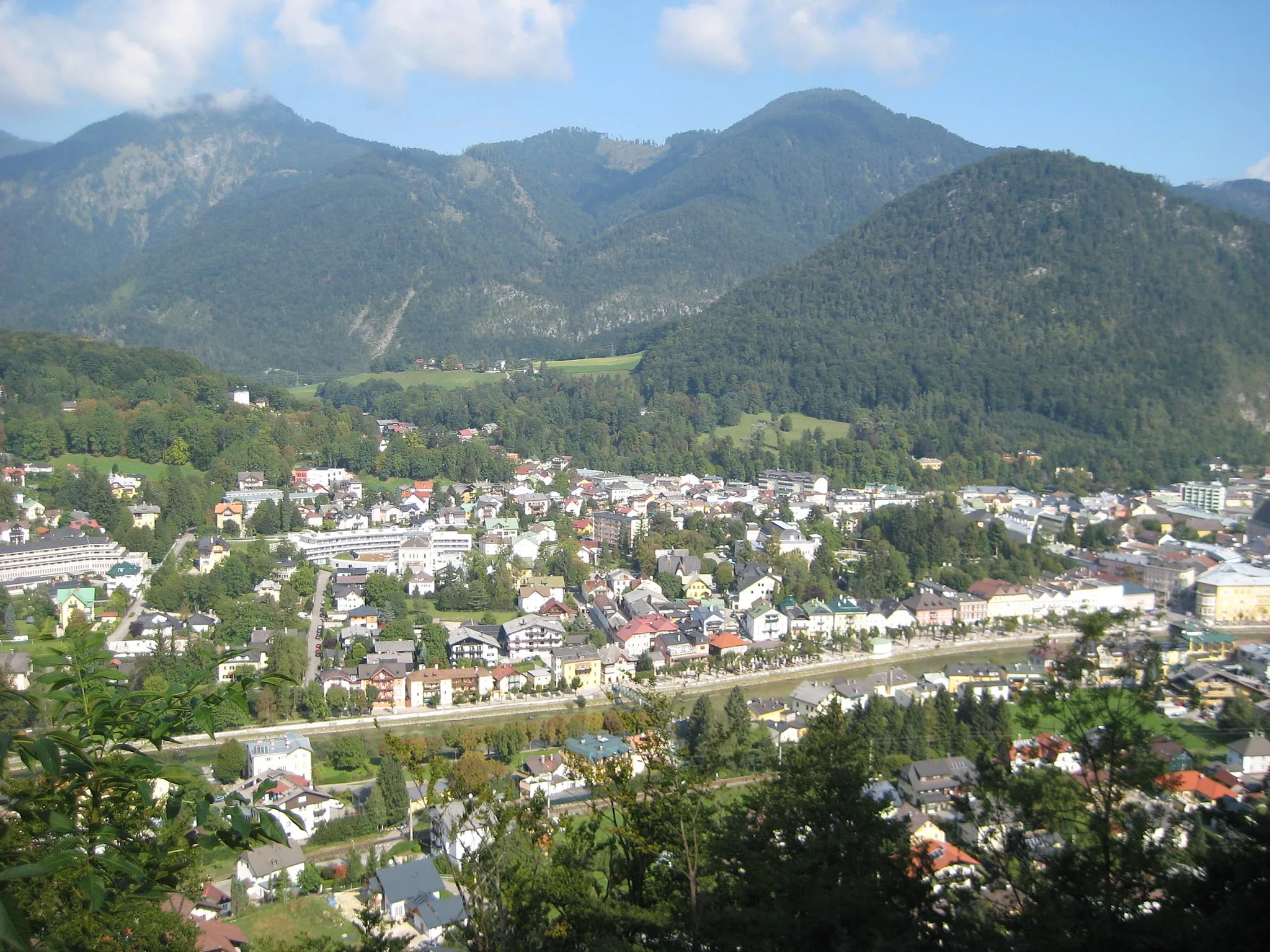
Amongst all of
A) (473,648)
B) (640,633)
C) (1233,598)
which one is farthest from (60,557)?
(1233,598)

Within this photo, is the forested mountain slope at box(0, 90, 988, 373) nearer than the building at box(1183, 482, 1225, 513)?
No

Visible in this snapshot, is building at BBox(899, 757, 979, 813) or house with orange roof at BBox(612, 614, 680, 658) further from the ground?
house with orange roof at BBox(612, 614, 680, 658)

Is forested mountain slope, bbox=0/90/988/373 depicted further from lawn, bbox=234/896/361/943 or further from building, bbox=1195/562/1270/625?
lawn, bbox=234/896/361/943

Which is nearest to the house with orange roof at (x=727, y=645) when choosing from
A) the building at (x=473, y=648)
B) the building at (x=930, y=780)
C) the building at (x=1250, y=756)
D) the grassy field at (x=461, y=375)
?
the building at (x=473, y=648)

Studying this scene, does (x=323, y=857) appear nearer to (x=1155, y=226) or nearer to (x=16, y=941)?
(x=16, y=941)

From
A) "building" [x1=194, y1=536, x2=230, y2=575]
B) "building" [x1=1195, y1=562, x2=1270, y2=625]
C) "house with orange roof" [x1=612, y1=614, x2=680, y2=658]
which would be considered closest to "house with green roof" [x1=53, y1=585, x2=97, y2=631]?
→ "building" [x1=194, y1=536, x2=230, y2=575]

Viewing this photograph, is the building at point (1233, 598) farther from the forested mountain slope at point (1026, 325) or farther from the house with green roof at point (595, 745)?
the house with green roof at point (595, 745)
